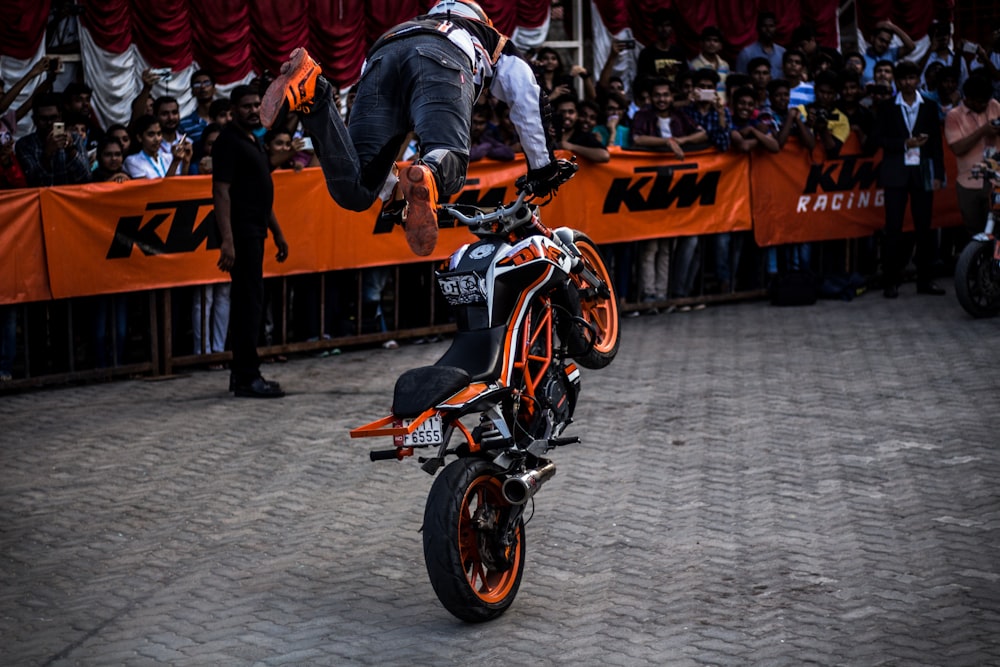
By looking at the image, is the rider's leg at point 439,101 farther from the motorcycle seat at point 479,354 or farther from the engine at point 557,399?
the engine at point 557,399

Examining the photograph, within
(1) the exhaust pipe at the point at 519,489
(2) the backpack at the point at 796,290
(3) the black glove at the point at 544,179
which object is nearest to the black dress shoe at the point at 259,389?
(3) the black glove at the point at 544,179

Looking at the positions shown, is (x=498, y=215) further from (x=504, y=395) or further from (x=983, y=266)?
(x=983, y=266)

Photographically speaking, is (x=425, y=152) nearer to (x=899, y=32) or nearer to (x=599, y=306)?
(x=599, y=306)

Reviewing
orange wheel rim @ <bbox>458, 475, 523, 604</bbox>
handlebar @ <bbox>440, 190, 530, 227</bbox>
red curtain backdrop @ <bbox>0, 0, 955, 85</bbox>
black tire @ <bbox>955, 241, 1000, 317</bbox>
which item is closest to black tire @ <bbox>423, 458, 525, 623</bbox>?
orange wheel rim @ <bbox>458, 475, 523, 604</bbox>

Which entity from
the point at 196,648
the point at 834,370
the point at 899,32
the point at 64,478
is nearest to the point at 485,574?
the point at 196,648

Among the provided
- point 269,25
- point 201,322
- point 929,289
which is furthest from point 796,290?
point 269,25

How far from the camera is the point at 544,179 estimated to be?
22.3ft

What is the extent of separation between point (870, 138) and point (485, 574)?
405 inches

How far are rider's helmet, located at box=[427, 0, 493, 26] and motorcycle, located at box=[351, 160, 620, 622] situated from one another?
2.69ft

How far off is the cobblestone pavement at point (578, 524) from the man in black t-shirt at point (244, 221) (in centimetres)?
43

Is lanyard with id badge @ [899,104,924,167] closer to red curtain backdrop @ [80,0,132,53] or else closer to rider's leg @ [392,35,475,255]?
red curtain backdrop @ [80,0,132,53]

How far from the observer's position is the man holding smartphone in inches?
456

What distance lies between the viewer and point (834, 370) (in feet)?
37.4

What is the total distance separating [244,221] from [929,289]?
785cm
